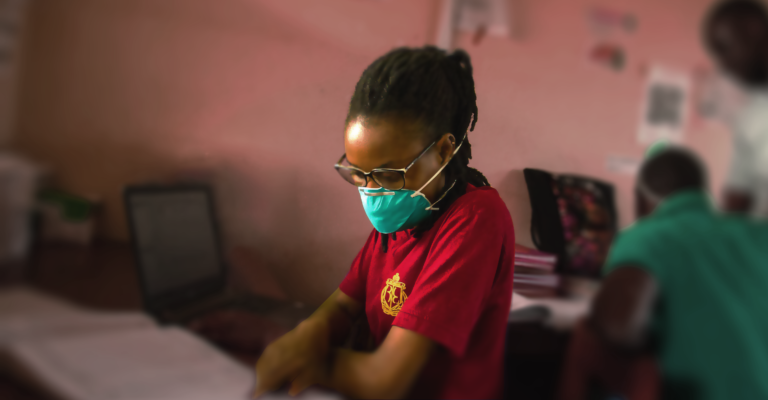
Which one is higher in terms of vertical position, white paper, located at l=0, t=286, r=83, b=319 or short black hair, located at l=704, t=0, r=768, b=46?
short black hair, located at l=704, t=0, r=768, b=46

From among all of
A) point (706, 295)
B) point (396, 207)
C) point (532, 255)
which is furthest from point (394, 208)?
→ point (706, 295)

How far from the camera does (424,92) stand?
0.33 m

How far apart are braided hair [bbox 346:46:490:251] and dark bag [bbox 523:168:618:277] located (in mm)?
69

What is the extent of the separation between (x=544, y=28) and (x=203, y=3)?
27cm

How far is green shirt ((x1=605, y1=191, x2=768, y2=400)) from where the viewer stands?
0.27 metres

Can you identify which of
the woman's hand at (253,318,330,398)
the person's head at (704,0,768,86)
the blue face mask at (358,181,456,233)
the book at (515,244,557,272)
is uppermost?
the person's head at (704,0,768,86)

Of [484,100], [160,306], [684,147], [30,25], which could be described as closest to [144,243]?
[160,306]

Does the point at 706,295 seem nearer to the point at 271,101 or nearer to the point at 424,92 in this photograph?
the point at 424,92

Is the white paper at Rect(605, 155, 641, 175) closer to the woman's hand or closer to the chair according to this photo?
the chair

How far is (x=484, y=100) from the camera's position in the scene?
0.35 m

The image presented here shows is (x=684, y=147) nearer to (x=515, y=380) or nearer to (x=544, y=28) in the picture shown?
(x=544, y=28)

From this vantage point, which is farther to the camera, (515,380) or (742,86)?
(515,380)

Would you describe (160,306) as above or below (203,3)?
below

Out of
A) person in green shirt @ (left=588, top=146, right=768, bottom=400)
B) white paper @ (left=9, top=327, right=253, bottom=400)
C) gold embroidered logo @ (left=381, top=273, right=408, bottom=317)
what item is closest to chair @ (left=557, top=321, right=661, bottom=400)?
person in green shirt @ (left=588, top=146, right=768, bottom=400)
